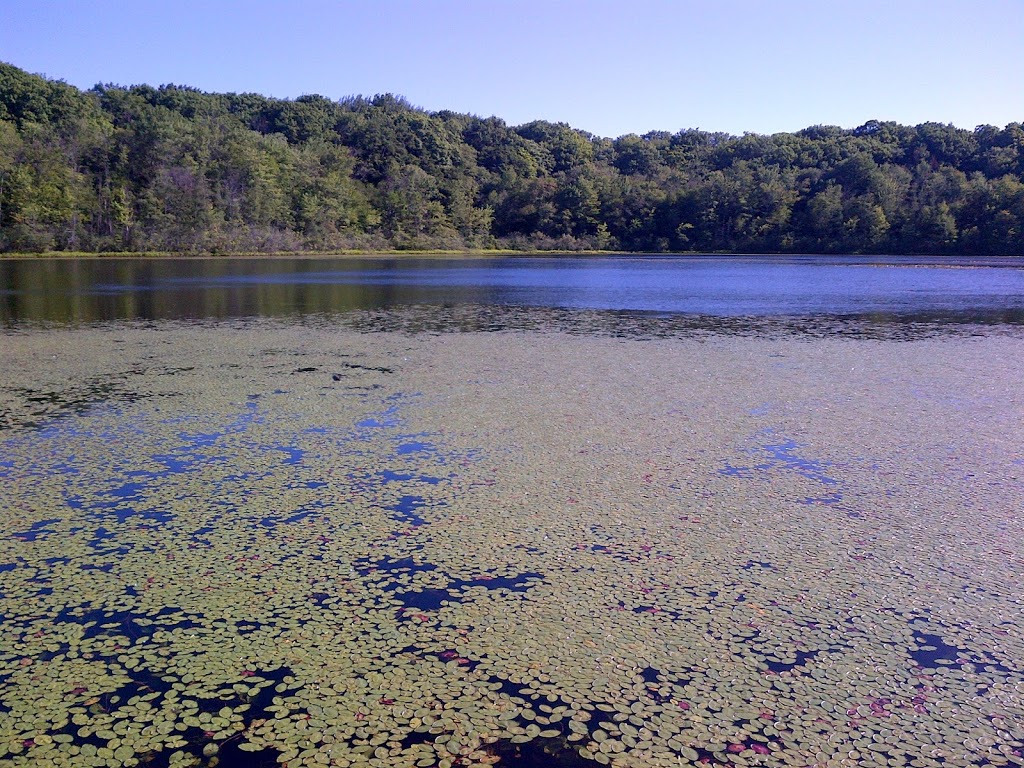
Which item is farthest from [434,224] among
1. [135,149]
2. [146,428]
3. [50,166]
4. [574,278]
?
[146,428]

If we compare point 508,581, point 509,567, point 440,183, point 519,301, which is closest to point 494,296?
point 519,301

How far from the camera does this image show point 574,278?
1014 inches

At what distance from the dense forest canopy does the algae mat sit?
40.3 meters

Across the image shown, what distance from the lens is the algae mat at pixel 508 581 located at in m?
2.16

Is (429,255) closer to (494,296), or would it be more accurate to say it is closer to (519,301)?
(494,296)

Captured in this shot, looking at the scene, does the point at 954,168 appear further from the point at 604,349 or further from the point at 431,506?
the point at 431,506

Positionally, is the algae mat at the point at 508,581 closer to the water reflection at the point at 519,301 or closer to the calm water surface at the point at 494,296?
the water reflection at the point at 519,301

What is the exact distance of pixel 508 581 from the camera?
10.1 ft

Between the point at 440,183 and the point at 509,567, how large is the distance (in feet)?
196

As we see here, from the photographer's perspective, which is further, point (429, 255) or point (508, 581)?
point (429, 255)

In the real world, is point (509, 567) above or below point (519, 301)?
below

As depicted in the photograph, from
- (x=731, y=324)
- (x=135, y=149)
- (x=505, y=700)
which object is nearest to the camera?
Result: (x=505, y=700)

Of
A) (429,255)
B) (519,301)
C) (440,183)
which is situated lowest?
(519,301)

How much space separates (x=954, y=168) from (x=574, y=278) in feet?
147
